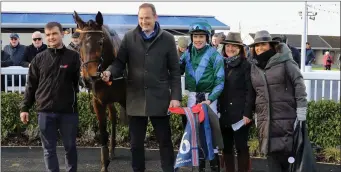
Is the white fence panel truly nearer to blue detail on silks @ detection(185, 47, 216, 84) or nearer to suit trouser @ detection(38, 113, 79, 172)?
blue detail on silks @ detection(185, 47, 216, 84)

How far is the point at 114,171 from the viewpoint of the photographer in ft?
20.9

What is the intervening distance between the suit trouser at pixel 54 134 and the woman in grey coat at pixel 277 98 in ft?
6.93

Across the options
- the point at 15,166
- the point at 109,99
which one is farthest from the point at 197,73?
the point at 15,166

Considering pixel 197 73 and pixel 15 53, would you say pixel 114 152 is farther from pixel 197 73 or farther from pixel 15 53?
pixel 15 53

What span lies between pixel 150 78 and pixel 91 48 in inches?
34.1

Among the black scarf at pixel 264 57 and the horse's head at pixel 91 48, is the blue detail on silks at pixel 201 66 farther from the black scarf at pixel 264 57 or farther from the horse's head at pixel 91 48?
the horse's head at pixel 91 48

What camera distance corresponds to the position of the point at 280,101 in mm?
4812

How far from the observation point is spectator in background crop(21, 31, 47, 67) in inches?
343

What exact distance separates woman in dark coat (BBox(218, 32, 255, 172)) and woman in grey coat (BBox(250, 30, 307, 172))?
8.7 inches

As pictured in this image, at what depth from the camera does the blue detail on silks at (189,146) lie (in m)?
4.91

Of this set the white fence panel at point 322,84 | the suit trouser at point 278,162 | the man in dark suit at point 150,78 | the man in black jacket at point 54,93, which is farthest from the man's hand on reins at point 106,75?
the white fence panel at point 322,84

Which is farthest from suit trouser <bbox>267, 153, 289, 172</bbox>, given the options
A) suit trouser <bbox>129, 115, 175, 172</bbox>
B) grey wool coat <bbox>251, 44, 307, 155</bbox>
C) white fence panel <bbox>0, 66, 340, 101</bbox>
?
white fence panel <bbox>0, 66, 340, 101</bbox>

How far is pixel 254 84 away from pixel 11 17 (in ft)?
53.6

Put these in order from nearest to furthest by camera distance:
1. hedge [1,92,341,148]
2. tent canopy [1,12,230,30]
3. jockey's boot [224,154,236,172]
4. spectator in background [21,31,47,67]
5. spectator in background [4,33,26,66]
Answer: jockey's boot [224,154,236,172]
hedge [1,92,341,148]
spectator in background [21,31,47,67]
spectator in background [4,33,26,66]
tent canopy [1,12,230,30]
